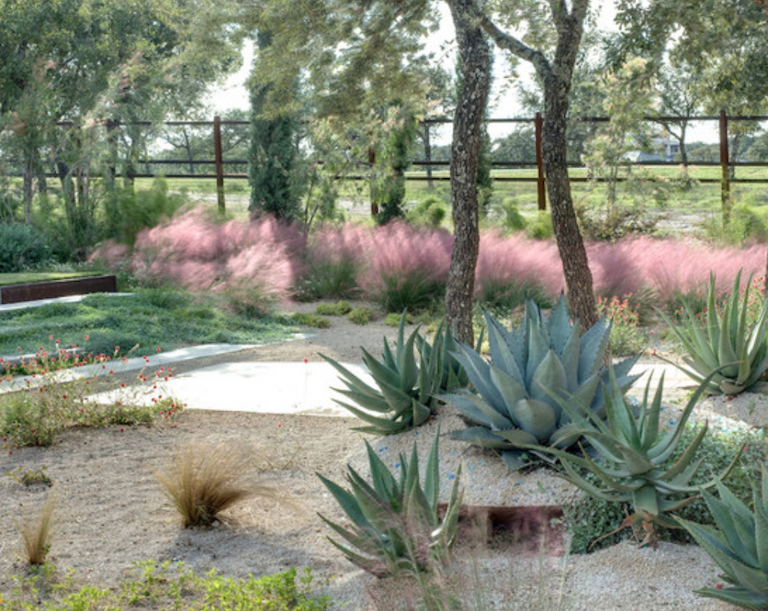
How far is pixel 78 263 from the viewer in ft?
42.4

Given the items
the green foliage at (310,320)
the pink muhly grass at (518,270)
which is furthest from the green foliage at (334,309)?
the pink muhly grass at (518,270)

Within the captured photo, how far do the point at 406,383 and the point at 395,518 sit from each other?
158cm

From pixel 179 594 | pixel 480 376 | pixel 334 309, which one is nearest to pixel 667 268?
pixel 334 309

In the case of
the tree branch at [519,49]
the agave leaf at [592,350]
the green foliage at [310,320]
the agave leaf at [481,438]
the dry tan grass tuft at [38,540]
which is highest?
the tree branch at [519,49]

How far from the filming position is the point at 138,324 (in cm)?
870

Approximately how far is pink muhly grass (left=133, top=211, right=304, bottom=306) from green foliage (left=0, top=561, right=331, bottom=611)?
6.41 m

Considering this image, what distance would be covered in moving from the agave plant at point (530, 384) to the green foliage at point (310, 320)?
17.8 feet

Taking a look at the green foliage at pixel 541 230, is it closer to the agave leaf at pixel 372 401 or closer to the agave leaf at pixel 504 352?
the agave leaf at pixel 372 401

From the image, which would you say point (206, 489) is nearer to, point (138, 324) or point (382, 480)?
point (382, 480)

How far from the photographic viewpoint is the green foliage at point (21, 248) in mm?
12688

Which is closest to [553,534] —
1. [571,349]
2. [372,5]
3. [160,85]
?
[571,349]

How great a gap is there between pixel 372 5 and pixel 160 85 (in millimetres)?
15883

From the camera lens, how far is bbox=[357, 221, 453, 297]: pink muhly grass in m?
9.94

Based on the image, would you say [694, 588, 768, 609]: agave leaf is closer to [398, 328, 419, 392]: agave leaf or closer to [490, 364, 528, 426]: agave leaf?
[490, 364, 528, 426]: agave leaf
